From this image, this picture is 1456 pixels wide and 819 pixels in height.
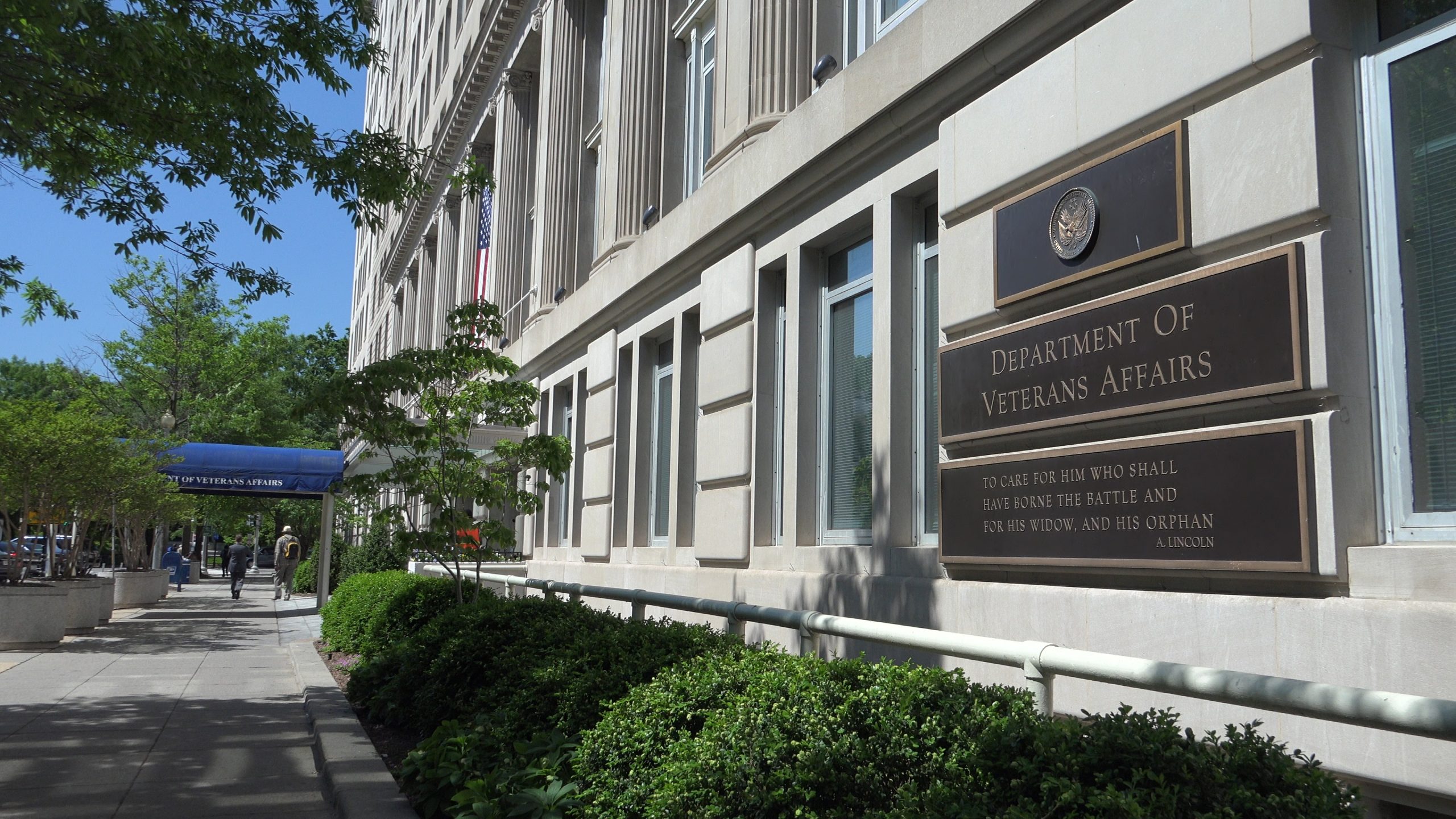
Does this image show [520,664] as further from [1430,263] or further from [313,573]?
[313,573]

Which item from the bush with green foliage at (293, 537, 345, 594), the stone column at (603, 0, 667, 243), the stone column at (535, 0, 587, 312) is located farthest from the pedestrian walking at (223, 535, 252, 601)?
the stone column at (603, 0, 667, 243)

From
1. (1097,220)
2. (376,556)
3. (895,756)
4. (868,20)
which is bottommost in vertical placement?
(895,756)

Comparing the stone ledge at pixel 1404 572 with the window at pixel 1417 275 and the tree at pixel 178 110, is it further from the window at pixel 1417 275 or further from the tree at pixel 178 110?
the tree at pixel 178 110

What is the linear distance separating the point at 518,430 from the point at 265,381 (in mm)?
38395

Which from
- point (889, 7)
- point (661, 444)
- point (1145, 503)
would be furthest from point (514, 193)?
point (1145, 503)

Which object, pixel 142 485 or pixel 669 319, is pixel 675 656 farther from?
pixel 142 485

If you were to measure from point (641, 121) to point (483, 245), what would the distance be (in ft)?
36.6

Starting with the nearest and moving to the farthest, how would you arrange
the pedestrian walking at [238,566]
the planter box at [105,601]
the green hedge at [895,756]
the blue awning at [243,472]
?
the green hedge at [895,756] → the planter box at [105,601] → the blue awning at [243,472] → the pedestrian walking at [238,566]

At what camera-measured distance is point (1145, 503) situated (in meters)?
6.12

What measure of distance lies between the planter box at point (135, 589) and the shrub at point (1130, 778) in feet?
94.7

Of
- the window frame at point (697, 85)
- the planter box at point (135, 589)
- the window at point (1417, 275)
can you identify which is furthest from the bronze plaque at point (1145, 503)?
the planter box at point (135, 589)

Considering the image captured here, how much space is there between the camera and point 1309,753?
5094 millimetres

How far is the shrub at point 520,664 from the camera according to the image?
6340mm

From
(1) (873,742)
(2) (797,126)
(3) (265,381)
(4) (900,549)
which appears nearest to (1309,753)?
(1) (873,742)
